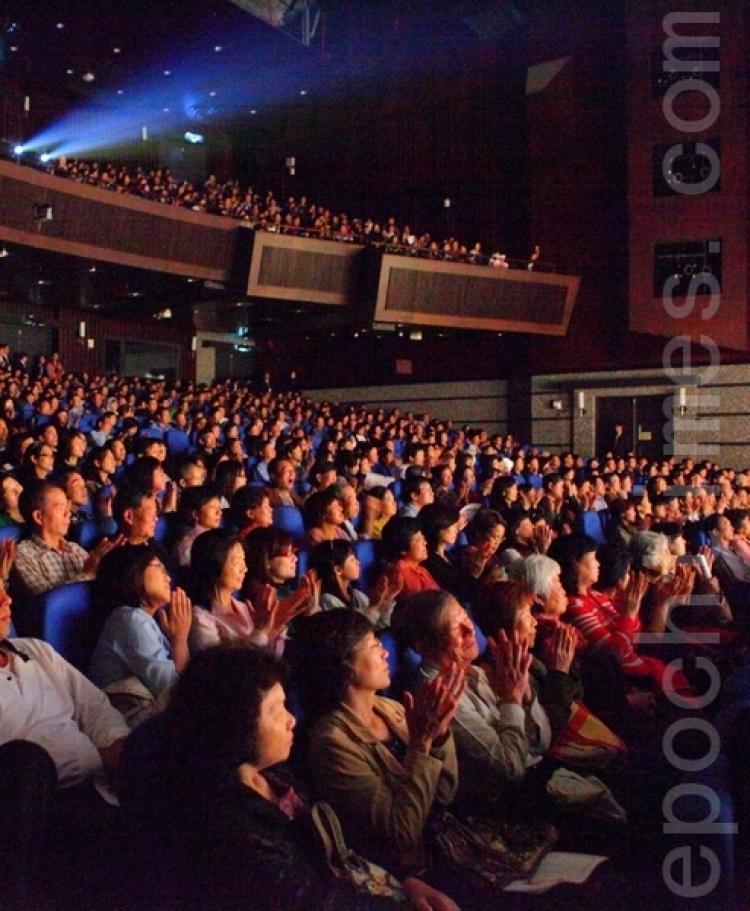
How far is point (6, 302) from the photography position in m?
7.37

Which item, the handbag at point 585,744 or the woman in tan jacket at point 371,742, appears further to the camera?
the handbag at point 585,744

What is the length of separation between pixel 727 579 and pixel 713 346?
4.36m

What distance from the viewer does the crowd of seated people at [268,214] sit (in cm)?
630

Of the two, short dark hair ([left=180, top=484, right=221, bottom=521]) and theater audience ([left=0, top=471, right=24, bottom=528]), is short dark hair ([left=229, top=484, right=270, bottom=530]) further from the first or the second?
theater audience ([left=0, top=471, right=24, bottom=528])

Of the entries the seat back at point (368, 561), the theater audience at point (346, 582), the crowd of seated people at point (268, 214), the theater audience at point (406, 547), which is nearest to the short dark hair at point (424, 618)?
the theater audience at point (346, 582)

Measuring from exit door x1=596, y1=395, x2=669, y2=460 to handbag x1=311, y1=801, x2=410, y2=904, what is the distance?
675 centimetres

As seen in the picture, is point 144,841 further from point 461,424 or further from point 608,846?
point 461,424

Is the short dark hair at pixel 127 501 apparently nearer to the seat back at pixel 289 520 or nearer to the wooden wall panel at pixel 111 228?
the seat back at pixel 289 520

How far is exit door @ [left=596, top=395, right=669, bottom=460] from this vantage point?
7.36 meters

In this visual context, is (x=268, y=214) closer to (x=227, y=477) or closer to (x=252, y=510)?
(x=227, y=477)

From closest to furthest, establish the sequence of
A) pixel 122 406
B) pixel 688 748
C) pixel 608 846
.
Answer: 1. pixel 608 846
2. pixel 688 748
3. pixel 122 406

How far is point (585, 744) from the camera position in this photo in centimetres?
128

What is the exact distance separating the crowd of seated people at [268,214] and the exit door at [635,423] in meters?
1.27

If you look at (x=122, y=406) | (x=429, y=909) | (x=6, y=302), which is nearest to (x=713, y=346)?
(x=122, y=406)
